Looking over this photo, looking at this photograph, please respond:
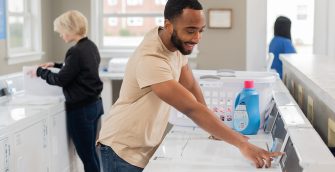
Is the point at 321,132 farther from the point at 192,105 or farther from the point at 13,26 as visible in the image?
the point at 13,26

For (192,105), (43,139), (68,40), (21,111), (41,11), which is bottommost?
(43,139)

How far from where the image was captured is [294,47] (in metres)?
5.19

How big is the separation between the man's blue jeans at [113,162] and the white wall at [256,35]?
11.1 feet

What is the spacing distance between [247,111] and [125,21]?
139 inches

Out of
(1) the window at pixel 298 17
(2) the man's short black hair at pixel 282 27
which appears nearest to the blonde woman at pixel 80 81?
(2) the man's short black hair at pixel 282 27

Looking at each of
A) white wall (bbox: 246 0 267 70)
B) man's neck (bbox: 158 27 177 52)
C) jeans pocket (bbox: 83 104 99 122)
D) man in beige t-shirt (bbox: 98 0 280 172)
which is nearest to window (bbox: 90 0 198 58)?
white wall (bbox: 246 0 267 70)

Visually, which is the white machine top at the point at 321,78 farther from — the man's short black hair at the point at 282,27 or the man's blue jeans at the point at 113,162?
the man's short black hair at the point at 282,27

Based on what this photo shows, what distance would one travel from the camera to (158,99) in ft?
6.61

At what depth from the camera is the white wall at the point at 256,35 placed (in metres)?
5.22

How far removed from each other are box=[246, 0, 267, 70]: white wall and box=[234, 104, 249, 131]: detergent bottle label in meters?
2.94

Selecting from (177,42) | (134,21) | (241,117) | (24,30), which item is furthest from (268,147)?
(134,21)

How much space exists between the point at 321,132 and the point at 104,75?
11.0ft

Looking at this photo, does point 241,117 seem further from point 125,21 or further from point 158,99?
point 125,21

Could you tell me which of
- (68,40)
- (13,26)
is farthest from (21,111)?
(13,26)
